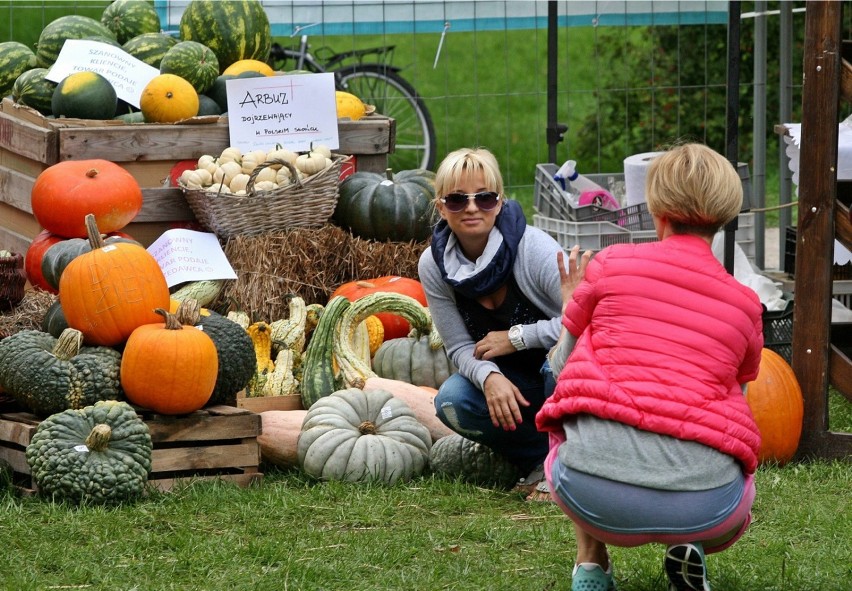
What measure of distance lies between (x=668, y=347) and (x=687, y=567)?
509 mm

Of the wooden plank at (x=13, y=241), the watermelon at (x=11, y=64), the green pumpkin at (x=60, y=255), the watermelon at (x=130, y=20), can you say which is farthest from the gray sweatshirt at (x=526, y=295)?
the watermelon at (x=11, y=64)

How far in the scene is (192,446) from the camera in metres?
4.19

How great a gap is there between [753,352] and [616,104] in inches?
355

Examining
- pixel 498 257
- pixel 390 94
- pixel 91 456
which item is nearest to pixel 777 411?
pixel 498 257

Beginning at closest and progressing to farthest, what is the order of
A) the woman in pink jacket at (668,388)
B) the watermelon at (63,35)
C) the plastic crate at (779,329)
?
the woman in pink jacket at (668,388)
the plastic crate at (779,329)
the watermelon at (63,35)

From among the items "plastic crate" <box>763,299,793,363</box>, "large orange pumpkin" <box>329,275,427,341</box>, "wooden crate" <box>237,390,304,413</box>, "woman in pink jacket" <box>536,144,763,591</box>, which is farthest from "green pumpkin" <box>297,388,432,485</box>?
"plastic crate" <box>763,299,793,363</box>

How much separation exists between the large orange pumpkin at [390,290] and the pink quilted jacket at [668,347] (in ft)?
8.94

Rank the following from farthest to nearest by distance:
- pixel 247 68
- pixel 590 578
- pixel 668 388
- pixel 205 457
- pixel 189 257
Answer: pixel 247 68, pixel 189 257, pixel 205 457, pixel 590 578, pixel 668 388

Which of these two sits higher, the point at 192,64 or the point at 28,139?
the point at 192,64

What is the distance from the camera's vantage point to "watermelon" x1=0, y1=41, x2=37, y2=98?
6.79 meters

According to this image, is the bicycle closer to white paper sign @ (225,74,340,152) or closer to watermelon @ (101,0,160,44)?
watermelon @ (101,0,160,44)

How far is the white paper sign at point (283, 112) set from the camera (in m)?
5.96

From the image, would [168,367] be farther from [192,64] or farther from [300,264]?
[192,64]

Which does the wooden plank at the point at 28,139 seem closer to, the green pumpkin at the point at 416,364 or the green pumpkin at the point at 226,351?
the green pumpkin at the point at 226,351
